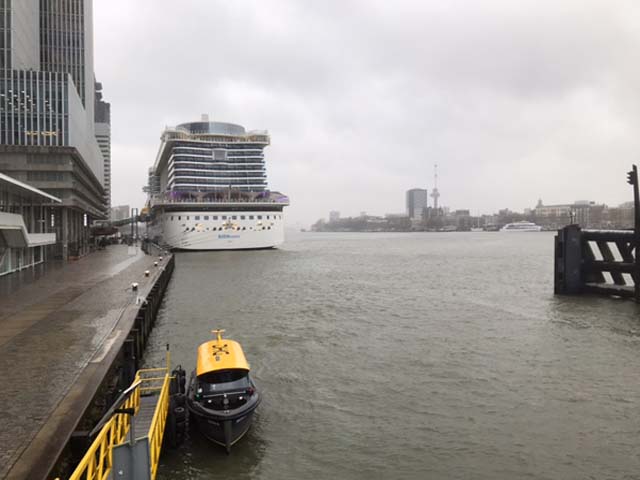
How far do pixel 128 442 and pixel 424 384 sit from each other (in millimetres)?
12061

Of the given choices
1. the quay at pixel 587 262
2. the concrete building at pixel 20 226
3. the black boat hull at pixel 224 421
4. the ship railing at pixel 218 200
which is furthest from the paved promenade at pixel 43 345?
the ship railing at pixel 218 200

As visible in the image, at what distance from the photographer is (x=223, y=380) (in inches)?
531

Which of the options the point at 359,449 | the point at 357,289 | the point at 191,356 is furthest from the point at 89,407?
the point at 357,289

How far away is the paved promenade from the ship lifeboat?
305 centimetres

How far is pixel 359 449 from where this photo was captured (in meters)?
13.0

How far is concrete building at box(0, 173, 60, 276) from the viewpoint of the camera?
113 ft

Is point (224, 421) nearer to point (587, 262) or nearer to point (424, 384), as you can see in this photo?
point (424, 384)

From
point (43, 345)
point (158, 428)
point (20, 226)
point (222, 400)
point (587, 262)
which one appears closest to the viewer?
point (158, 428)

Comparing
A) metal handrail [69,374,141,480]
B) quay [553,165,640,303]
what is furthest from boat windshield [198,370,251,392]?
quay [553,165,640,303]

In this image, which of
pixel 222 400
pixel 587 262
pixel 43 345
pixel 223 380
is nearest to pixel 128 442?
pixel 222 400

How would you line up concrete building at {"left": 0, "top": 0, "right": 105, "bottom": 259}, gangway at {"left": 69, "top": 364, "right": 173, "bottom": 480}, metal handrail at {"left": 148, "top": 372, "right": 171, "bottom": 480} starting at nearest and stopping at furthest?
gangway at {"left": 69, "top": 364, "right": 173, "bottom": 480} → metal handrail at {"left": 148, "top": 372, "right": 171, "bottom": 480} → concrete building at {"left": 0, "top": 0, "right": 105, "bottom": 259}

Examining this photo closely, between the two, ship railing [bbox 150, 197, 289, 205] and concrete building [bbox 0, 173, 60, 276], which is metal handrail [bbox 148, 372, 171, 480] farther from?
ship railing [bbox 150, 197, 289, 205]

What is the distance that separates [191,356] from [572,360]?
53.1ft

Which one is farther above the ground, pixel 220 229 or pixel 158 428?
pixel 220 229
